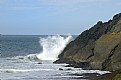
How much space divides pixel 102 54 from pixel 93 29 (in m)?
17.6

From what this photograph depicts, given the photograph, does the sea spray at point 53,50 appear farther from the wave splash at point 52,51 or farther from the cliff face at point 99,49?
the cliff face at point 99,49

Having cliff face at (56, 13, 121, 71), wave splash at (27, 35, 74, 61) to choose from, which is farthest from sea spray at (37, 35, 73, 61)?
cliff face at (56, 13, 121, 71)

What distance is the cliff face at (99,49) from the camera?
47081 millimetres

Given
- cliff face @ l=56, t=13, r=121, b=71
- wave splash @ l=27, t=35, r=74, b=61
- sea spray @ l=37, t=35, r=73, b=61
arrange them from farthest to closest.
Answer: sea spray @ l=37, t=35, r=73, b=61, wave splash @ l=27, t=35, r=74, b=61, cliff face @ l=56, t=13, r=121, b=71

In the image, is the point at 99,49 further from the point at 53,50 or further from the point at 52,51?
the point at 52,51

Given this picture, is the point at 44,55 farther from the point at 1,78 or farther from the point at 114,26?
the point at 1,78

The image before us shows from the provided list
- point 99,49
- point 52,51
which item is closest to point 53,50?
point 52,51

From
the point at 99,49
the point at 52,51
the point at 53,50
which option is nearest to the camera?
the point at 99,49

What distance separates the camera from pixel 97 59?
49.0 metres

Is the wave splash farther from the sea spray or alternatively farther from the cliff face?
the cliff face

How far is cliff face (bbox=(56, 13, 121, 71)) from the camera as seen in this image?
47.1 meters

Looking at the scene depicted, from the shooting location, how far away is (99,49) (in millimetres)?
48938

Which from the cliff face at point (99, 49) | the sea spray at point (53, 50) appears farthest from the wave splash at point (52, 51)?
the cliff face at point (99, 49)

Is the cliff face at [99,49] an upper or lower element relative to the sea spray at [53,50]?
lower
